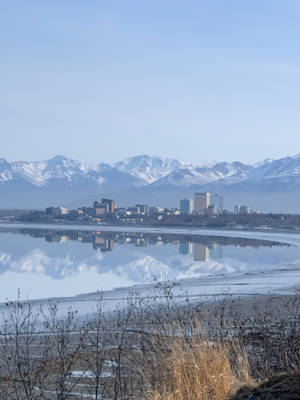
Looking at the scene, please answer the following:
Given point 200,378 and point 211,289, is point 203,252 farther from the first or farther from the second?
point 200,378

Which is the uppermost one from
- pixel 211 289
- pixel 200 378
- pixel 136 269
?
pixel 200 378

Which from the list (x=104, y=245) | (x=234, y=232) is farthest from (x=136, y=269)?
(x=234, y=232)

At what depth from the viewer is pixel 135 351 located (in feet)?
34.1

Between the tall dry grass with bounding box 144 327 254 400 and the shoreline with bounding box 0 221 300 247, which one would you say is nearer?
the tall dry grass with bounding box 144 327 254 400

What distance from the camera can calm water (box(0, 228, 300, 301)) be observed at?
2366 centimetres

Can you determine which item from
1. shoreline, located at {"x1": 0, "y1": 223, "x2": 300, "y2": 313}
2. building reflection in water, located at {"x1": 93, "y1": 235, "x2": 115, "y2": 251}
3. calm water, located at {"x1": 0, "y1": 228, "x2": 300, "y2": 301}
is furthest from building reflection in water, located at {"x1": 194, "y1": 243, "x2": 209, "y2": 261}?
shoreline, located at {"x1": 0, "y1": 223, "x2": 300, "y2": 313}

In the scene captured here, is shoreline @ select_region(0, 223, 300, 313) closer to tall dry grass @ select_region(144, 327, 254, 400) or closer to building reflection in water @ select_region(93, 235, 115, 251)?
tall dry grass @ select_region(144, 327, 254, 400)

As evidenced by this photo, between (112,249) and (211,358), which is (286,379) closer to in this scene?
(211,358)

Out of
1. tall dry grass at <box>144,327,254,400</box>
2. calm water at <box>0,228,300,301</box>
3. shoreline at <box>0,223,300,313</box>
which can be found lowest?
calm water at <box>0,228,300,301</box>

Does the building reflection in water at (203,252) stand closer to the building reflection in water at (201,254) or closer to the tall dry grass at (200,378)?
the building reflection in water at (201,254)

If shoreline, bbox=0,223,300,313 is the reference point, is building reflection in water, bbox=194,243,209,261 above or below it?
below

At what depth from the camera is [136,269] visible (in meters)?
32.2

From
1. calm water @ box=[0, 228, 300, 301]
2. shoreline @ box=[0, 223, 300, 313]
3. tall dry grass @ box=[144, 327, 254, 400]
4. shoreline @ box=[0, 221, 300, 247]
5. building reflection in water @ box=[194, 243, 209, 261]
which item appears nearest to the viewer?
tall dry grass @ box=[144, 327, 254, 400]

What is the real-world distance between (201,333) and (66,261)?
28973mm
